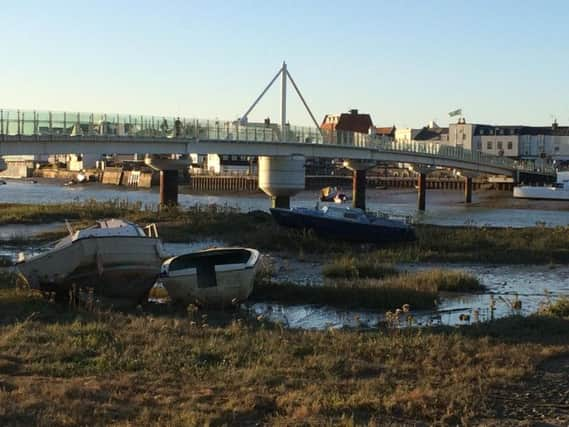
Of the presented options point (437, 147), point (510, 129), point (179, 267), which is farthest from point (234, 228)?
point (510, 129)

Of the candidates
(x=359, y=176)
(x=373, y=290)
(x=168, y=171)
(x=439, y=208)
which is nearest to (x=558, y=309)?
(x=373, y=290)

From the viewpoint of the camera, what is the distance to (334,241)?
Result: 34312 millimetres

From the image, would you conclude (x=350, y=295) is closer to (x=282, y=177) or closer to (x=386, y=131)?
(x=282, y=177)

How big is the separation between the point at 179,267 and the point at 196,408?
1058 centimetres

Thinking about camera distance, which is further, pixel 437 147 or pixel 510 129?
pixel 510 129

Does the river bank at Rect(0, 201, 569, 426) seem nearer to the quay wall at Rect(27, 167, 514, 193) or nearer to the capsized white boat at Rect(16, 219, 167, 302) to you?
the capsized white boat at Rect(16, 219, 167, 302)

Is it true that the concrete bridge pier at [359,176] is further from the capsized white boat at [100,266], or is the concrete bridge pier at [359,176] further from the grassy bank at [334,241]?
the capsized white boat at [100,266]

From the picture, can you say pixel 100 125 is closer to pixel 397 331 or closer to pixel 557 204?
pixel 397 331

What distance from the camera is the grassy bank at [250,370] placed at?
8914mm

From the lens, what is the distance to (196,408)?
29.6ft

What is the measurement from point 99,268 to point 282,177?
3652 cm

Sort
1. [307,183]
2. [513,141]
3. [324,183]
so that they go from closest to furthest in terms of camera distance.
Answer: [307,183]
[324,183]
[513,141]

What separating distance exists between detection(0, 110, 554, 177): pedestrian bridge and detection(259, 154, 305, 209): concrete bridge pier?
72 centimetres

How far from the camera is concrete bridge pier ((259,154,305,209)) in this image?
177 feet
